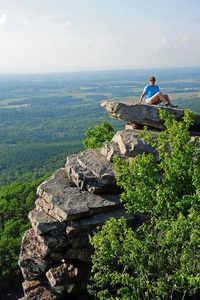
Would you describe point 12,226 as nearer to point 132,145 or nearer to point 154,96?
point 154,96

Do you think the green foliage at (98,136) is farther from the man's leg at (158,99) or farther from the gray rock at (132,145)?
the gray rock at (132,145)

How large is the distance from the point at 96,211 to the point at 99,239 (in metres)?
5.97

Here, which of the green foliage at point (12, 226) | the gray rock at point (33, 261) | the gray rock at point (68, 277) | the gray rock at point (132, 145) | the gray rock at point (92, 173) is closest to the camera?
the gray rock at point (68, 277)

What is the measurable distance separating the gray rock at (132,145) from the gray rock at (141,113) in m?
1.50

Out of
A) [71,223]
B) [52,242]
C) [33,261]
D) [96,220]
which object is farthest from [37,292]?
[96,220]

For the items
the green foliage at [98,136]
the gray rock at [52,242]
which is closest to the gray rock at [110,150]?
the gray rock at [52,242]

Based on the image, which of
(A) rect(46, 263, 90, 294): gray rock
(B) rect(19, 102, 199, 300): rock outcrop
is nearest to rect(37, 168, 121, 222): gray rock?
(B) rect(19, 102, 199, 300): rock outcrop

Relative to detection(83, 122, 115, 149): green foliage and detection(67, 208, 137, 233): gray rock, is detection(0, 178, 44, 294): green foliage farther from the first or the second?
detection(67, 208, 137, 233): gray rock

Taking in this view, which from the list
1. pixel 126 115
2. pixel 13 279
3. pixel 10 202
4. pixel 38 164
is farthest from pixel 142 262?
pixel 38 164

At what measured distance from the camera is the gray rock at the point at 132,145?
76.4ft

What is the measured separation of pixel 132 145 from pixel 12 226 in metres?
32.0

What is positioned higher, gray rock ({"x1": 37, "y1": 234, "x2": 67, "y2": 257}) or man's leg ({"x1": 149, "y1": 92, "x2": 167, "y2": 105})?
man's leg ({"x1": 149, "y1": 92, "x2": 167, "y2": 105})

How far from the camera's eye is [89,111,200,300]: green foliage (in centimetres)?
1540

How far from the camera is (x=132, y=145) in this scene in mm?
23469
